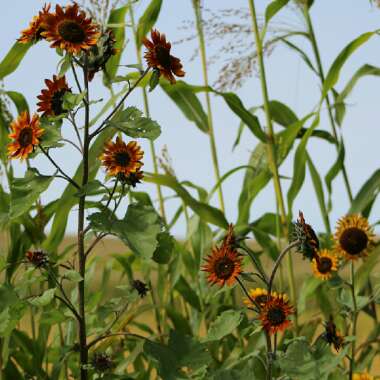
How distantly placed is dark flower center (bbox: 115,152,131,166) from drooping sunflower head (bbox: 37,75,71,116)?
160mm

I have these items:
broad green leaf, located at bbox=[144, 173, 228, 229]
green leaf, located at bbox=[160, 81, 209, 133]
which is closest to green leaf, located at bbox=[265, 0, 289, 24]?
green leaf, located at bbox=[160, 81, 209, 133]

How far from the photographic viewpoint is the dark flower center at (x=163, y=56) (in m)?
1.43

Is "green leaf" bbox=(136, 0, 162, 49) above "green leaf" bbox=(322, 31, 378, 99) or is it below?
above

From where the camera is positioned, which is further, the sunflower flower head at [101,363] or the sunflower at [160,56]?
the sunflower flower head at [101,363]

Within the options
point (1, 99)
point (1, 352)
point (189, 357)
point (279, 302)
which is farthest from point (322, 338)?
point (1, 99)

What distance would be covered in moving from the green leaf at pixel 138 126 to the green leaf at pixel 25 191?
156mm

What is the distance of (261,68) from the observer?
2.57 m

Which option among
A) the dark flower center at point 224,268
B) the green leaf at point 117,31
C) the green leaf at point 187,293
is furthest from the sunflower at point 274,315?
the green leaf at point 187,293

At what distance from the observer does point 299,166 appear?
2.67 metres

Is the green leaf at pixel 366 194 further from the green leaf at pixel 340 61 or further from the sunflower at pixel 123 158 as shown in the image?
the sunflower at pixel 123 158

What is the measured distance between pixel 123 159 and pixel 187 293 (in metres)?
1.34

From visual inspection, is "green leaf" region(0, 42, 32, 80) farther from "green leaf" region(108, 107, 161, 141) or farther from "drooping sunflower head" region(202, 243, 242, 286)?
"drooping sunflower head" region(202, 243, 242, 286)

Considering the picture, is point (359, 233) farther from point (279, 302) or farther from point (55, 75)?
point (55, 75)

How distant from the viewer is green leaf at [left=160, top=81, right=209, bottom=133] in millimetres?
2786
